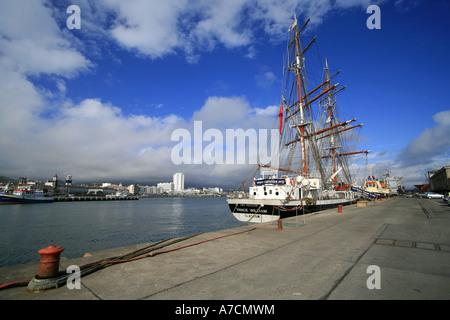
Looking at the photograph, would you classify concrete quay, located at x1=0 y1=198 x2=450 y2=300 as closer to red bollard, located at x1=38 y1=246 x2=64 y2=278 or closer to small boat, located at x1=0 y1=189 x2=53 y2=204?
red bollard, located at x1=38 y1=246 x2=64 y2=278

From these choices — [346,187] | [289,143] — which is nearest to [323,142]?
→ [346,187]

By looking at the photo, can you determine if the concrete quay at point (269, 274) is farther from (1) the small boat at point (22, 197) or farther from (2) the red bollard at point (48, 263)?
(1) the small boat at point (22, 197)

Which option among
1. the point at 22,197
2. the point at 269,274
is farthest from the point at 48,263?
the point at 22,197

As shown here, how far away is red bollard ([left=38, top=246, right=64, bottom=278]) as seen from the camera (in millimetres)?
4254

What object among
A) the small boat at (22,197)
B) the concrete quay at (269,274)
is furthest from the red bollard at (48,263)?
the small boat at (22,197)

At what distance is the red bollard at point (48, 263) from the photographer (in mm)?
4254

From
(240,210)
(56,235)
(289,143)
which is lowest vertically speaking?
(56,235)

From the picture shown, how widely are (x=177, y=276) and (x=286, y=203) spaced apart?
1680 cm

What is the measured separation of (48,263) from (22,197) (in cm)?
11531

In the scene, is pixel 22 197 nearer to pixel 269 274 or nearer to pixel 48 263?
pixel 48 263
